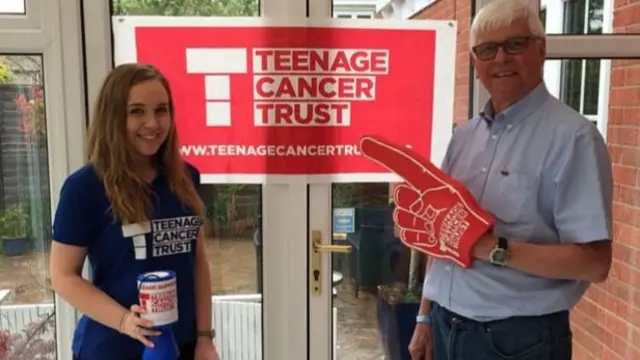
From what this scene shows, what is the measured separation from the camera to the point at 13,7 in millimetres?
1904

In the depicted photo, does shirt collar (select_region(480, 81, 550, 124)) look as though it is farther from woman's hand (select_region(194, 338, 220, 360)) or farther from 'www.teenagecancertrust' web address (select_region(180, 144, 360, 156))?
woman's hand (select_region(194, 338, 220, 360))

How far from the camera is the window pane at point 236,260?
204cm

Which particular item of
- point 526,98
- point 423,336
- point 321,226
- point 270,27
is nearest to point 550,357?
point 423,336

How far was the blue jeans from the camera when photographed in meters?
1.39

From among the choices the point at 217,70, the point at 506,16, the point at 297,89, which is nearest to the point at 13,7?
the point at 217,70

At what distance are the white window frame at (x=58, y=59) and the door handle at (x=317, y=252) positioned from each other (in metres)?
0.81

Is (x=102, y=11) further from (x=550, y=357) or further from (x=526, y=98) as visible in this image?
(x=550, y=357)

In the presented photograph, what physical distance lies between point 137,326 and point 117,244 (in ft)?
0.67

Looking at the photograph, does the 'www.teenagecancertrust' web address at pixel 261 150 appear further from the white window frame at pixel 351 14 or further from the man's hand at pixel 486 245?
the man's hand at pixel 486 245

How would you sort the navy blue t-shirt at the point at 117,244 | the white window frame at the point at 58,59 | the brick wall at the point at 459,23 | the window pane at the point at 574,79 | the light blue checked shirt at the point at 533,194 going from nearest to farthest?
the light blue checked shirt at the point at 533,194 < the navy blue t-shirt at the point at 117,244 < the white window frame at the point at 58,59 < the brick wall at the point at 459,23 < the window pane at the point at 574,79

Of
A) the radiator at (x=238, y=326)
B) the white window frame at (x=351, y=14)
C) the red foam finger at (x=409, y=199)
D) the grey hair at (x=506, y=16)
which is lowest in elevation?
the radiator at (x=238, y=326)

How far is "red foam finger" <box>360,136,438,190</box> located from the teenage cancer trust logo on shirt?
498 millimetres

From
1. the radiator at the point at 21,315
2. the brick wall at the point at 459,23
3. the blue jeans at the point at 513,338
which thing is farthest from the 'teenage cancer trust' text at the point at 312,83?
the radiator at the point at 21,315

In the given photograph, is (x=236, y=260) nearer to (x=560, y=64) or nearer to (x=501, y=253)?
(x=501, y=253)
